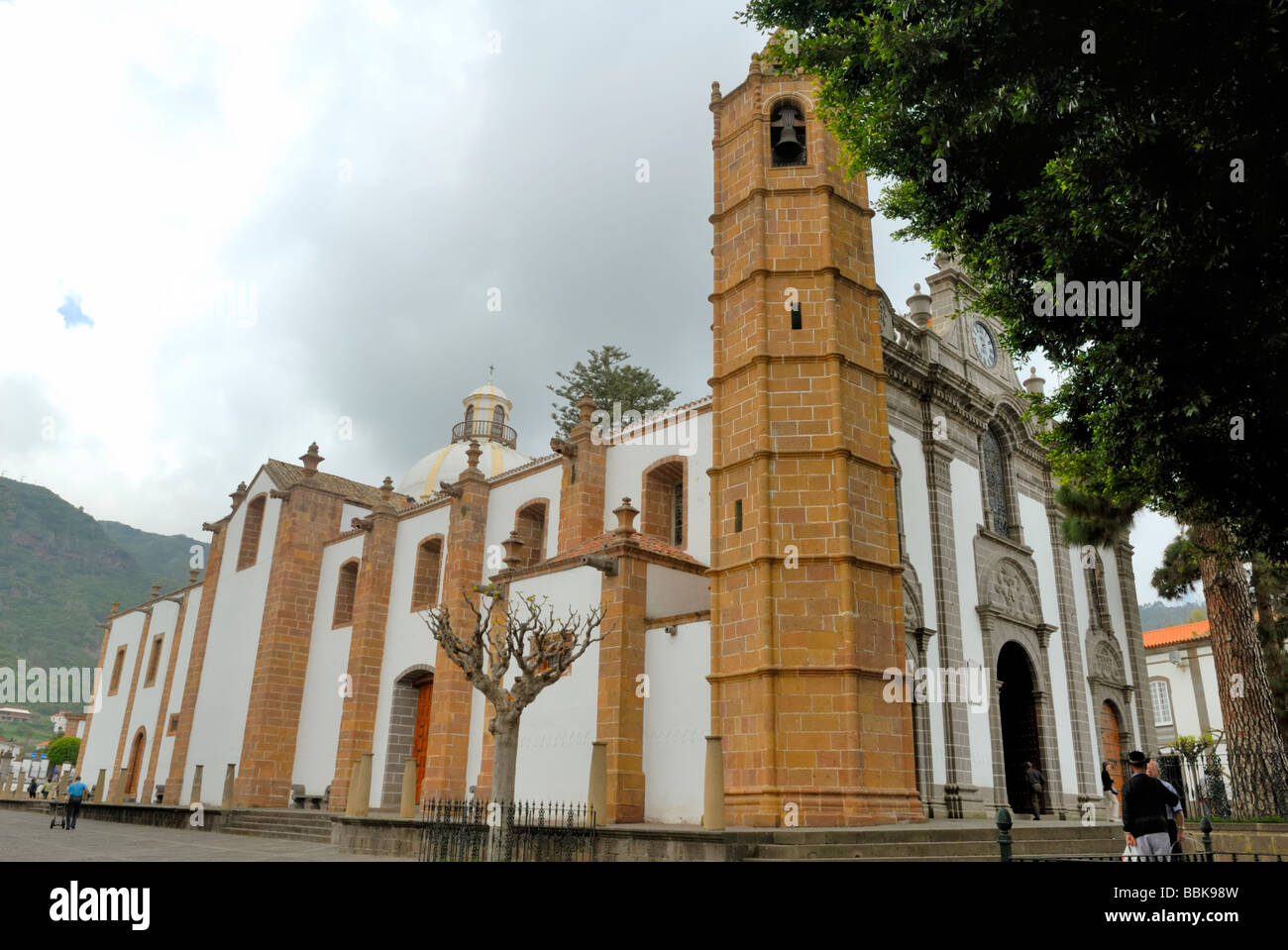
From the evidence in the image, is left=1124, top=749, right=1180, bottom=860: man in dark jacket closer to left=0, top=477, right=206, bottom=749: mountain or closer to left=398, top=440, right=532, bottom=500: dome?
left=398, top=440, right=532, bottom=500: dome

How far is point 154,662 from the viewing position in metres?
33.6

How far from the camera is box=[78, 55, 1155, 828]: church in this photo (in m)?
13.2

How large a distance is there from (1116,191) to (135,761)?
34.9 meters

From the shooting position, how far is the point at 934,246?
10.5 m

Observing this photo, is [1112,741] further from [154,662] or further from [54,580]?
[54,580]

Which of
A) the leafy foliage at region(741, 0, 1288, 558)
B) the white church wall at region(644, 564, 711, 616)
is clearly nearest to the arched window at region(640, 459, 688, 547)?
the white church wall at region(644, 564, 711, 616)

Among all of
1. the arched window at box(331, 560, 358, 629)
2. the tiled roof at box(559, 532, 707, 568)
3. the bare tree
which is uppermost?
the arched window at box(331, 560, 358, 629)

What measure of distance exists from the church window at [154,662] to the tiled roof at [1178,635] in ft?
126

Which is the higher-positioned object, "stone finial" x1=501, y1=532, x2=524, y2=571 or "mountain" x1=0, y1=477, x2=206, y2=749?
"mountain" x1=0, y1=477, x2=206, y2=749

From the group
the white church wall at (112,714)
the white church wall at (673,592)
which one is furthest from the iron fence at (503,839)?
the white church wall at (112,714)

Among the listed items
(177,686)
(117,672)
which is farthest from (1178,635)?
(117,672)

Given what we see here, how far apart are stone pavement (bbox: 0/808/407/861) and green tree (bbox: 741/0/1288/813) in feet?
36.7
